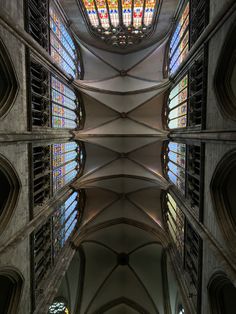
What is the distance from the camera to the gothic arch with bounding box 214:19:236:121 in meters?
6.50

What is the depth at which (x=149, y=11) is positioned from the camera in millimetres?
14188

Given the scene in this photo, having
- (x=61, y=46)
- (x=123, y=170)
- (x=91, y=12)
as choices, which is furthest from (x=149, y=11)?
(x=123, y=170)

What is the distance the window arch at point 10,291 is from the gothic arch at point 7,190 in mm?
1655

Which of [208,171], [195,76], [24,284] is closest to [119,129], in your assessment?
[195,76]

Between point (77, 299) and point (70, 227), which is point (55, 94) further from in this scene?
point (77, 299)

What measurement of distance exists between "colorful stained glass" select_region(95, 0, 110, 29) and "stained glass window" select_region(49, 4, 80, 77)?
213cm

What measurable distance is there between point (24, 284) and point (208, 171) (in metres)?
6.89

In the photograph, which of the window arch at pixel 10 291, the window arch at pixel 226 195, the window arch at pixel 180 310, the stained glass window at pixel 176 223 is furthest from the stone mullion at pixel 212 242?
the window arch at pixel 180 310

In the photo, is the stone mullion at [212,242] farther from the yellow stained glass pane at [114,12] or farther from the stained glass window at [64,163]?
the yellow stained glass pane at [114,12]

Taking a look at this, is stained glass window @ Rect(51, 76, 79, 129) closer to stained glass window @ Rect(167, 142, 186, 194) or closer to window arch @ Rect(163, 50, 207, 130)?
window arch @ Rect(163, 50, 207, 130)

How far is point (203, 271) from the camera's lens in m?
8.16

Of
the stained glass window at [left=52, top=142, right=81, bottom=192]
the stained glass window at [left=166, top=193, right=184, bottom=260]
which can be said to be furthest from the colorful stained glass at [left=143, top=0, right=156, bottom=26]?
the stained glass window at [left=166, top=193, right=184, bottom=260]

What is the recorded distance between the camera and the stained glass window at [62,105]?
11469mm

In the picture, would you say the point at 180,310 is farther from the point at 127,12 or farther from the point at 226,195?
the point at 127,12
